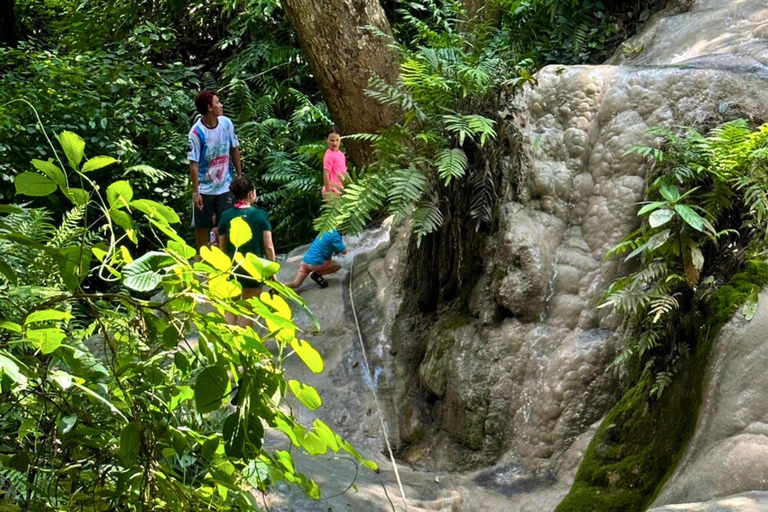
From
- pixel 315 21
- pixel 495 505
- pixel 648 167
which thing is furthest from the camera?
pixel 315 21

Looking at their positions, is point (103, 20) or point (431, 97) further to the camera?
point (103, 20)

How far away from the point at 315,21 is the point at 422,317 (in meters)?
3.43

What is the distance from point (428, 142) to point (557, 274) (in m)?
1.39

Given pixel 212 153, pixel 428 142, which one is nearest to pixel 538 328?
pixel 428 142

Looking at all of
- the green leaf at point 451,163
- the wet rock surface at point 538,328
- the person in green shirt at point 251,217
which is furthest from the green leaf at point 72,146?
the person in green shirt at point 251,217

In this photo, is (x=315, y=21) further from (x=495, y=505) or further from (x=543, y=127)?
(x=495, y=505)

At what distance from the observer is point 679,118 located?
6.36 meters

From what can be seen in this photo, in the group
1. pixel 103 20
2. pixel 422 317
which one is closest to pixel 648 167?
pixel 422 317

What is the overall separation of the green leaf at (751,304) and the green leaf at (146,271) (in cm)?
323

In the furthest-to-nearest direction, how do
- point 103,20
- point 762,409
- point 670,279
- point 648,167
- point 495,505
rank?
1. point 103,20
2. point 648,167
3. point 495,505
4. point 670,279
5. point 762,409

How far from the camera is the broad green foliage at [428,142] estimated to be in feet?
21.8

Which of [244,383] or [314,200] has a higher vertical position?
[244,383]

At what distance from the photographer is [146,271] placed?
2275 millimetres

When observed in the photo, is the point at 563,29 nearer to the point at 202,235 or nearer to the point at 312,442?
the point at 202,235
